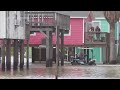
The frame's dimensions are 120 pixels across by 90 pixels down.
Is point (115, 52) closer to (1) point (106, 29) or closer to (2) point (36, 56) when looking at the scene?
(1) point (106, 29)

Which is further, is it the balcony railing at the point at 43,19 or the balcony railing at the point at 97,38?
the balcony railing at the point at 97,38

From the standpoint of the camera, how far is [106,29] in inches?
1895

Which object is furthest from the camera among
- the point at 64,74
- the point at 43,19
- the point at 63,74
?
the point at 43,19

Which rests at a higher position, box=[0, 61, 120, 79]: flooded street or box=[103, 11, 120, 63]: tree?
box=[103, 11, 120, 63]: tree

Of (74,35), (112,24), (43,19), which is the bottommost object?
(74,35)

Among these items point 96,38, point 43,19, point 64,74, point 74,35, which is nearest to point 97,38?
point 96,38

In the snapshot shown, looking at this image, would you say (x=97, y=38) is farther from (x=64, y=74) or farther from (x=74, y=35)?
(x=64, y=74)

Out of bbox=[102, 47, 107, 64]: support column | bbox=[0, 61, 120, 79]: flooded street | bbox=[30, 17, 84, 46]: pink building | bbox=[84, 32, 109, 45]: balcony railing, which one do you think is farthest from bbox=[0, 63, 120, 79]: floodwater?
bbox=[30, 17, 84, 46]: pink building

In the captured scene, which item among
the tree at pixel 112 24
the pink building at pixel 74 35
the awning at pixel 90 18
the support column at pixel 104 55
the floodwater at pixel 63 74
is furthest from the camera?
the awning at pixel 90 18

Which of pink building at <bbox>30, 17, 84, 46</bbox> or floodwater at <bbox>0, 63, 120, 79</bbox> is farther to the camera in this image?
pink building at <bbox>30, 17, 84, 46</bbox>

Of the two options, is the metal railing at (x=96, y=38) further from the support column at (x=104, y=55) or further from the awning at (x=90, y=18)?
the awning at (x=90, y=18)

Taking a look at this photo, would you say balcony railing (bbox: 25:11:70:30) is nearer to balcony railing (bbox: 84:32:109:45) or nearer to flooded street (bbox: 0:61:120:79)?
flooded street (bbox: 0:61:120:79)

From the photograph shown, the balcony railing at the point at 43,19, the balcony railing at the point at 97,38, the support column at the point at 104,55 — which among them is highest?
the balcony railing at the point at 43,19

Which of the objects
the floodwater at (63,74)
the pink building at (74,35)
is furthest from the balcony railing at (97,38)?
the floodwater at (63,74)
